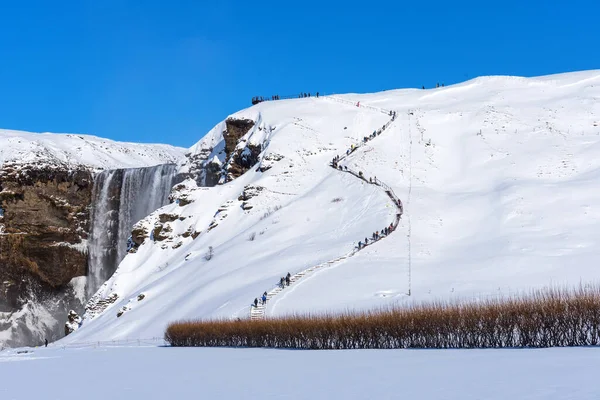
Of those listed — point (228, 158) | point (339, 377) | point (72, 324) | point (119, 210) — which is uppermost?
Result: point (228, 158)

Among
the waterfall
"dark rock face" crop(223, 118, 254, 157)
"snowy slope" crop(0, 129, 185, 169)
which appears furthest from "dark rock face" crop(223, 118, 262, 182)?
"snowy slope" crop(0, 129, 185, 169)

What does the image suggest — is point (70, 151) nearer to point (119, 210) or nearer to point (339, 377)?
point (119, 210)

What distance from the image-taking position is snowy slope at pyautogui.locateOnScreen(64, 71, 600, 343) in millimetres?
39125

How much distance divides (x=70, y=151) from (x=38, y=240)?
17476mm

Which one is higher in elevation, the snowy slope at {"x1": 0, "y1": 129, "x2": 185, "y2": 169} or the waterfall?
the snowy slope at {"x1": 0, "y1": 129, "x2": 185, "y2": 169}

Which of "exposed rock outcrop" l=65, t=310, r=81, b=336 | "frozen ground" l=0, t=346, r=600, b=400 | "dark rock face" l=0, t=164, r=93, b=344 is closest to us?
"frozen ground" l=0, t=346, r=600, b=400

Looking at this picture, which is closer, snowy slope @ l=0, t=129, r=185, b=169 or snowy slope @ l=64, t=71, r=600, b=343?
snowy slope @ l=64, t=71, r=600, b=343

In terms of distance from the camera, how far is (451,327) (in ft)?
80.4

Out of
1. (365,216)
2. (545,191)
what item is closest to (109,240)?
(365,216)

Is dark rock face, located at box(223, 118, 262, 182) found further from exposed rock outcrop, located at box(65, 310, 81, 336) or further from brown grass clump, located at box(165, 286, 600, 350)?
brown grass clump, located at box(165, 286, 600, 350)

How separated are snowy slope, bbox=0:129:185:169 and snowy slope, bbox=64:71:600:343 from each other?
61.8 feet

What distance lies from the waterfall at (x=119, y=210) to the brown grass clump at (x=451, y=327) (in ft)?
176

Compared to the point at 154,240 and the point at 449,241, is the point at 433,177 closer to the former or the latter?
the point at 449,241

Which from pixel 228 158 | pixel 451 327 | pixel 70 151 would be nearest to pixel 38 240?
pixel 70 151
